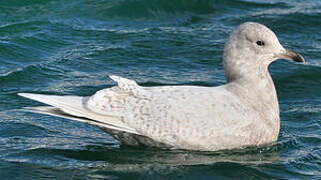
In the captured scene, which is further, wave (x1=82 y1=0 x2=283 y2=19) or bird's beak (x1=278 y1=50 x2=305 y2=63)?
wave (x1=82 y1=0 x2=283 y2=19)

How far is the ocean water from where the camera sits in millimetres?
6555

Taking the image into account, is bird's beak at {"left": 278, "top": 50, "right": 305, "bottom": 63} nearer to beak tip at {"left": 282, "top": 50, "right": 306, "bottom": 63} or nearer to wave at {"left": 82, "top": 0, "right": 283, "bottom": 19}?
beak tip at {"left": 282, "top": 50, "right": 306, "bottom": 63}

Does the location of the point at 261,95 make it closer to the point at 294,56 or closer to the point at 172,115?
the point at 294,56

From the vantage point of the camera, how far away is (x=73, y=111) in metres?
6.40

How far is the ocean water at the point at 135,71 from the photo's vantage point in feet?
21.5

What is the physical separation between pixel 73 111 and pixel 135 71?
10.6 feet

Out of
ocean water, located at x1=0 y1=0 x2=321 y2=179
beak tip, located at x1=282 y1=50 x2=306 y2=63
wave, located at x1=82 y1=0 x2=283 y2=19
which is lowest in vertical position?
ocean water, located at x1=0 y1=0 x2=321 y2=179

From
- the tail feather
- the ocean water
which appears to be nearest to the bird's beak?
the ocean water

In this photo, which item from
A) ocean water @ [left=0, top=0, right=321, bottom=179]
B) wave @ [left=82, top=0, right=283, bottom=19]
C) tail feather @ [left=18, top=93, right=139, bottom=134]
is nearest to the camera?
tail feather @ [left=18, top=93, right=139, bottom=134]

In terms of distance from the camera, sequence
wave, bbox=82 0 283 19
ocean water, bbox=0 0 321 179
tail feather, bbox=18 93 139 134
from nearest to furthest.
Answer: tail feather, bbox=18 93 139 134 → ocean water, bbox=0 0 321 179 → wave, bbox=82 0 283 19

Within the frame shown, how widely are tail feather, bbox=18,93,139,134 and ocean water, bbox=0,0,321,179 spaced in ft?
1.15

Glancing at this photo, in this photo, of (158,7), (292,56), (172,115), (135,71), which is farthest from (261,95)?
(158,7)

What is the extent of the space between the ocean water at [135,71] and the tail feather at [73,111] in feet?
1.15

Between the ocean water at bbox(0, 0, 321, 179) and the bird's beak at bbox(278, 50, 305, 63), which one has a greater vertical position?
the bird's beak at bbox(278, 50, 305, 63)
